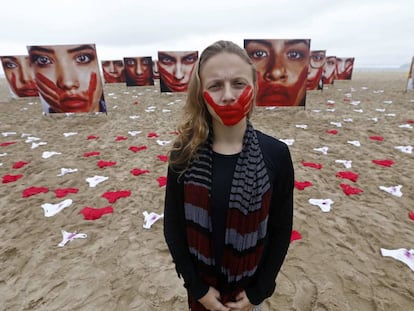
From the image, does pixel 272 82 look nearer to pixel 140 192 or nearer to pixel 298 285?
pixel 140 192

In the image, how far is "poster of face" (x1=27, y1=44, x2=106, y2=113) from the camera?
7.21 metres

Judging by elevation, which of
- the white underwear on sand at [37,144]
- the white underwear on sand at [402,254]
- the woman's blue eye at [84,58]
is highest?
the woman's blue eye at [84,58]

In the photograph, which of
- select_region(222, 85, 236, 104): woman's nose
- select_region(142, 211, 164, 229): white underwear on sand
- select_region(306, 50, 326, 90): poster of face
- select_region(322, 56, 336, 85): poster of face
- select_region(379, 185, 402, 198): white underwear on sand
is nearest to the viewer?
select_region(222, 85, 236, 104): woman's nose

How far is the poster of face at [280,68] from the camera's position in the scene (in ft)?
24.7

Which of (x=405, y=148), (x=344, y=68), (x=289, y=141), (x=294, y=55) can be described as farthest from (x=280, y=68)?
(x=344, y=68)

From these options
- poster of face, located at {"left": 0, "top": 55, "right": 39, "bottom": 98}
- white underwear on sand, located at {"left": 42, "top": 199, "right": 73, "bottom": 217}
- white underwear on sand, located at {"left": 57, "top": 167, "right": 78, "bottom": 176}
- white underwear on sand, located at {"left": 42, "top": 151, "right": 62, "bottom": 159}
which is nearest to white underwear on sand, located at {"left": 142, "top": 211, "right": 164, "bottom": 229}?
white underwear on sand, located at {"left": 42, "top": 199, "right": 73, "bottom": 217}

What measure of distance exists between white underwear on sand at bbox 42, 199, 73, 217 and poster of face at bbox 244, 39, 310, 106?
20.6ft

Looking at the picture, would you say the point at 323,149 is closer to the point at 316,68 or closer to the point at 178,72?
the point at 316,68

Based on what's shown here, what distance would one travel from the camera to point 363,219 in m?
2.89

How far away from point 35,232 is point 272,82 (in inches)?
287

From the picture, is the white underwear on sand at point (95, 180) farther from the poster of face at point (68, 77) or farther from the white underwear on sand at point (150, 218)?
the poster of face at point (68, 77)

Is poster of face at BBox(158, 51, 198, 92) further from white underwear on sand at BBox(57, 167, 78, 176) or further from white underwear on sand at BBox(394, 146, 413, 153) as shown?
white underwear on sand at BBox(394, 146, 413, 153)

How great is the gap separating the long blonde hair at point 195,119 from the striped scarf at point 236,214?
0.15 ft

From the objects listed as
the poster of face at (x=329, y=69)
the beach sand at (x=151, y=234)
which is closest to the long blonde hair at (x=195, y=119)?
the beach sand at (x=151, y=234)
